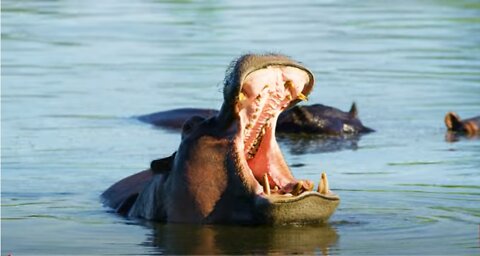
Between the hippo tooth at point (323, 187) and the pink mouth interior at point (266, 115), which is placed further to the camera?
the hippo tooth at point (323, 187)

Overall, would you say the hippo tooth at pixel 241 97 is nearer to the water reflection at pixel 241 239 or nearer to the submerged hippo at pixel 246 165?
the submerged hippo at pixel 246 165

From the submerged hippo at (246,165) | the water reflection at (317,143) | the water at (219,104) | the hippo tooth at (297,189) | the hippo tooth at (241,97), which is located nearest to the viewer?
the hippo tooth at (241,97)

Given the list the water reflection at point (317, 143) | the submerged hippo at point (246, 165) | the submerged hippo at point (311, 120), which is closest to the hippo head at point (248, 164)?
the submerged hippo at point (246, 165)

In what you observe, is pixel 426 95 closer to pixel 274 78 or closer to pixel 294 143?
pixel 294 143

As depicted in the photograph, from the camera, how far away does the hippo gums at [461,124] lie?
14.8 meters

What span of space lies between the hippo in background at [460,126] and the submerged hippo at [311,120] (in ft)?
2.42

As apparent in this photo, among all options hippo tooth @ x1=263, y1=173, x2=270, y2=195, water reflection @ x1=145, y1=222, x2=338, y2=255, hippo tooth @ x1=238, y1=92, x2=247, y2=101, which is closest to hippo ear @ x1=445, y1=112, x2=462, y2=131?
water reflection @ x1=145, y1=222, x2=338, y2=255

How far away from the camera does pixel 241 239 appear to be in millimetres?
9125

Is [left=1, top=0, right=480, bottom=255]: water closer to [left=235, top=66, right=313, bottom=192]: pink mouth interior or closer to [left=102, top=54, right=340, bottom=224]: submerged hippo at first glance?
[left=102, top=54, right=340, bottom=224]: submerged hippo

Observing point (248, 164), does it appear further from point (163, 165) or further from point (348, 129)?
point (348, 129)

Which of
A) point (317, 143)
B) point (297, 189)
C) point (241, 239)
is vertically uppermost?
point (297, 189)

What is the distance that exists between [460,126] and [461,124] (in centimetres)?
2

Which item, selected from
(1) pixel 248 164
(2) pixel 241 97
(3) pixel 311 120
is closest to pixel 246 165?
(1) pixel 248 164

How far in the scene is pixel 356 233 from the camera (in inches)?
371
